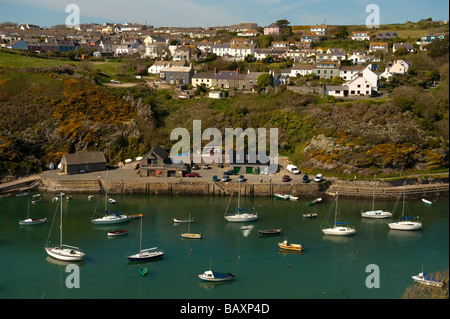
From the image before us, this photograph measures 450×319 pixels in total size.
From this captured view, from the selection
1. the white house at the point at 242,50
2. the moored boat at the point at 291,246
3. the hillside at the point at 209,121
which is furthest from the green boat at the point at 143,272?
the white house at the point at 242,50

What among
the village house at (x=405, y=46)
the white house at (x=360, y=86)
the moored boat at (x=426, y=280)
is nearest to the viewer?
the moored boat at (x=426, y=280)

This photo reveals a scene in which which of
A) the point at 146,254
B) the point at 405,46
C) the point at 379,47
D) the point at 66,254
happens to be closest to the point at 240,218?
the point at 146,254

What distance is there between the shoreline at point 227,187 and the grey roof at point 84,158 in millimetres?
1419

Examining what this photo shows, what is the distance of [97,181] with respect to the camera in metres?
25.2

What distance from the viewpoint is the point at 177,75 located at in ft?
130

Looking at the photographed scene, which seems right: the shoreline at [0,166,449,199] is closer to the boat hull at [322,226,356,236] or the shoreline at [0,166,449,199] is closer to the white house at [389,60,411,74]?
the boat hull at [322,226,356,236]

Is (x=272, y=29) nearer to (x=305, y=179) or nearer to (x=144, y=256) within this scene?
(x=305, y=179)

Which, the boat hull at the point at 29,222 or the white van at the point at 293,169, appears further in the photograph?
the white van at the point at 293,169

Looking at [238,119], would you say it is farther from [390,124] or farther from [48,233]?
[48,233]

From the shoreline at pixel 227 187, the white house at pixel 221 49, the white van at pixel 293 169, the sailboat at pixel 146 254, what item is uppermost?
the white house at pixel 221 49

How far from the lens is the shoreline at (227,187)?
2420 centimetres

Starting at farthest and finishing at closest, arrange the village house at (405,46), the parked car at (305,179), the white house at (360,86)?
the village house at (405,46) < the white house at (360,86) < the parked car at (305,179)

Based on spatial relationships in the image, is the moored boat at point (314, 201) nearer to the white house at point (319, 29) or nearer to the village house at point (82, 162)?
the village house at point (82, 162)

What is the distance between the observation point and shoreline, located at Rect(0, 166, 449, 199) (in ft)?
79.4
